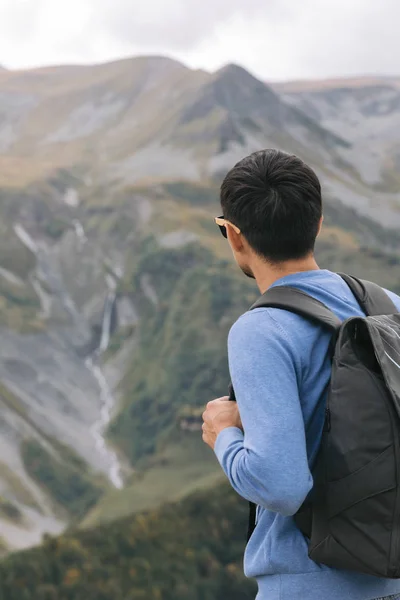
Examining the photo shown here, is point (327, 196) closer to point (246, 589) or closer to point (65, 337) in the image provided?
point (65, 337)

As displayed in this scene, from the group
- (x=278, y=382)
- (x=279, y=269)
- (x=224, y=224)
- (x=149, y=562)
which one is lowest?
(x=149, y=562)

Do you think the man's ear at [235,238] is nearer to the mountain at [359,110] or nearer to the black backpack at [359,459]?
the black backpack at [359,459]

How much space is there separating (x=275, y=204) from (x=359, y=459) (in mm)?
687

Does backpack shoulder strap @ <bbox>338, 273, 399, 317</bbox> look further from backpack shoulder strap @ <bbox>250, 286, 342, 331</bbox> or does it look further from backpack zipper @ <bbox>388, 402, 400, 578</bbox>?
backpack zipper @ <bbox>388, 402, 400, 578</bbox>

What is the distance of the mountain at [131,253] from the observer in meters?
38.3

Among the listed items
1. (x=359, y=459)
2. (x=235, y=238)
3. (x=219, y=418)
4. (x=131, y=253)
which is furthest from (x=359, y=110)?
(x=359, y=459)

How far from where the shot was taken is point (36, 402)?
43.3 meters

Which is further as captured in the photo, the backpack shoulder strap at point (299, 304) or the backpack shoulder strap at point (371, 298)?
the backpack shoulder strap at point (371, 298)

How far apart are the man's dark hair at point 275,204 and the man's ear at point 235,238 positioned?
0.08ft

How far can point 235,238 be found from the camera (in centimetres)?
211

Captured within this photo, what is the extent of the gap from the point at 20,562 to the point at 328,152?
156ft

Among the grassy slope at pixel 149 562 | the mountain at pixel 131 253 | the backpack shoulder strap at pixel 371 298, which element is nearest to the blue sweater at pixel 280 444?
the backpack shoulder strap at pixel 371 298

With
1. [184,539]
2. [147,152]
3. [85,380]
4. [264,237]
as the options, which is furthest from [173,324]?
[264,237]

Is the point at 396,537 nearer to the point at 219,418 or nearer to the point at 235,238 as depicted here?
the point at 219,418
